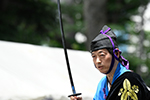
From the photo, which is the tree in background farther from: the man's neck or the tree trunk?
the man's neck

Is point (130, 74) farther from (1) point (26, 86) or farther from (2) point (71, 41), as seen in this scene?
(2) point (71, 41)

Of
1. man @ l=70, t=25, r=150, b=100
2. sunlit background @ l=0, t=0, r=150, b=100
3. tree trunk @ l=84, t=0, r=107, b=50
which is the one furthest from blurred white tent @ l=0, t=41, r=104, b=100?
tree trunk @ l=84, t=0, r=107, b=50

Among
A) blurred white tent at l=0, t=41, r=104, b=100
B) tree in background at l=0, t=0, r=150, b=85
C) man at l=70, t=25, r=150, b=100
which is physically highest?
tree in background at l=0, t=0, r=150, b=85

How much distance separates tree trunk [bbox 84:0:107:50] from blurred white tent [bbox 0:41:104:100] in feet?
14.0

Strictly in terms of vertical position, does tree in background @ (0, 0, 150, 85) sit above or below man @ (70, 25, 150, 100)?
above

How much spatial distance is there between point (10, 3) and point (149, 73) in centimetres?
656

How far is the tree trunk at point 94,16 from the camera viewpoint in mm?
9219

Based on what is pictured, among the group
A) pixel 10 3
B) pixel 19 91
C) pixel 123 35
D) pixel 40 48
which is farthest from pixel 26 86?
pixel 123 35

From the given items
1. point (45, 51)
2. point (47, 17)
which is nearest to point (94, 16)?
point (47, 17)

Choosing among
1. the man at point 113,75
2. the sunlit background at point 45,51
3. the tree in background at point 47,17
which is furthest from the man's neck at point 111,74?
the tree in background at point 47,17

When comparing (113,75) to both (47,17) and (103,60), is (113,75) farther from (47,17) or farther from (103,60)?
(47,17)

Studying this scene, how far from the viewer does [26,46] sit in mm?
4363

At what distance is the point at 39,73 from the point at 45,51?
1.01m

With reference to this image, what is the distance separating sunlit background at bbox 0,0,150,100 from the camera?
9.91 feet
